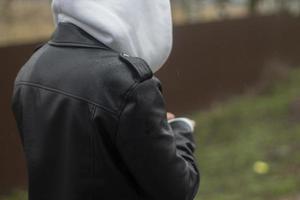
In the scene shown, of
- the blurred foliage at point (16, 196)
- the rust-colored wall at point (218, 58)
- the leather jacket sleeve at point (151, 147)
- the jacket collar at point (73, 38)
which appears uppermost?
the jacket collar at point (73, 38)

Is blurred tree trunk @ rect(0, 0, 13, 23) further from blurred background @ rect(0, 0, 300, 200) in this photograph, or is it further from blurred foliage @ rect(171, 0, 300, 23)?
blurred foliage @ rect(171, 0, 300, 23)

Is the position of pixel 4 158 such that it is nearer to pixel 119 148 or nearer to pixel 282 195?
pixel 282 195

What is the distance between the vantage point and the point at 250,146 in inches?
283

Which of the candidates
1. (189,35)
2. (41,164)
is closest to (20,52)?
(189,35)

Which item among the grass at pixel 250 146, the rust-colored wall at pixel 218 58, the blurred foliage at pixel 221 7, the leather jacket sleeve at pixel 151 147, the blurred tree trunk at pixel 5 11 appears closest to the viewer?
the leather jacket sleeve at pixel 151 147

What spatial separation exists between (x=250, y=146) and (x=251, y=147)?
0.05 metres

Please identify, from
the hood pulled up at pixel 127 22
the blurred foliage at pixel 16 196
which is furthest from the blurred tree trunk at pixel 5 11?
the hood pulled up at pixel 127 22

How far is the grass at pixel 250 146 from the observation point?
564 centimetres

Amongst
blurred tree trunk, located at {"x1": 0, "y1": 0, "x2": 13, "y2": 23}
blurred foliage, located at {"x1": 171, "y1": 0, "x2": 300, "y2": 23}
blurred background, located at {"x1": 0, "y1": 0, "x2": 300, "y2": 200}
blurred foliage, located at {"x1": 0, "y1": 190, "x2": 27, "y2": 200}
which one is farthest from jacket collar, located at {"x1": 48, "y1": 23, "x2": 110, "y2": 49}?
blurred foliage, located at {"x1": 171, "y1": 0, "x2": 300, "y2": 23}

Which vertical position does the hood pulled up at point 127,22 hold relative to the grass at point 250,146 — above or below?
above

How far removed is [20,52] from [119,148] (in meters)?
4.67

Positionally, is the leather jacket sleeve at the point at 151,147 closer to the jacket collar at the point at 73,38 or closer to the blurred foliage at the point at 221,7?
the jacket collar at the point at 73,38

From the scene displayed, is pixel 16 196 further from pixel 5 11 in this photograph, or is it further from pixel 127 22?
pixel 5 11

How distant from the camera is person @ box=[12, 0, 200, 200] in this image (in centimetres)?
156
